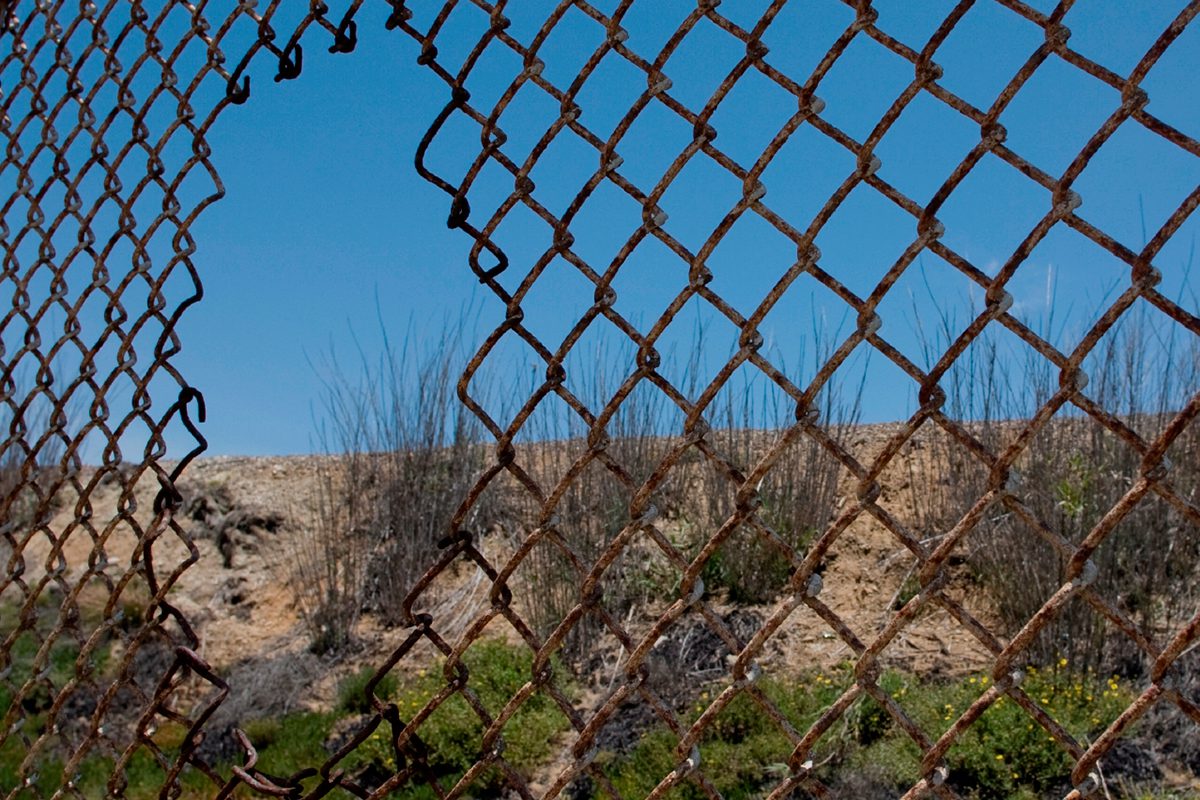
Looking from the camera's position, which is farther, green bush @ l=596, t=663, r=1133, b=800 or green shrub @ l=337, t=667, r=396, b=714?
green shrub @ l=337, t=667, r=396, b=714

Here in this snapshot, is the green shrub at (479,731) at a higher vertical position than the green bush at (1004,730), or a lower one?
higher

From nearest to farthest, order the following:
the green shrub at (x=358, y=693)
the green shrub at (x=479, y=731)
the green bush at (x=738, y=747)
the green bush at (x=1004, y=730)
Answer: the green bush at (x=1004, y=730)
the green bush at (x=738, y=747)
the green shrub at (x=479, y=731)
the green shrub at (x=358, y=693)

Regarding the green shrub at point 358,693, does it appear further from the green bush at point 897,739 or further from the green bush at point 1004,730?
the green bush at point 1004,730

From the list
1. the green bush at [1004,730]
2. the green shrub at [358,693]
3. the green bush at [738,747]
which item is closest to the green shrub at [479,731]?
the green shrub at [358,693]

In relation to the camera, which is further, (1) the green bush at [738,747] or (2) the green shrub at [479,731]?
(2) the green shrub at [479,731]

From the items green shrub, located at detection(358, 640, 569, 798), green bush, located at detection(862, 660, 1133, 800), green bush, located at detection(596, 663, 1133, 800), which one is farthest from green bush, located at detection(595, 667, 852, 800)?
green shrub, located at detection(358, 640, 569, 798)

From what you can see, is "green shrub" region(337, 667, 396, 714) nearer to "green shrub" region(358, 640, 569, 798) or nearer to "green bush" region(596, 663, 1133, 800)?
"green shrub" region(358, 640, 569, 798)

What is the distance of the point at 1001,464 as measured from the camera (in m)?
1.16

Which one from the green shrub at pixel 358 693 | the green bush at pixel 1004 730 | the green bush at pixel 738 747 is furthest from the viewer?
the green shrub at pixel 358 693

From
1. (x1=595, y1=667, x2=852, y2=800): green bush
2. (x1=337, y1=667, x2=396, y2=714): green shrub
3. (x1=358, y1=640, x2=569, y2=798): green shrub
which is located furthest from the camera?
(x1=337, y1=667, x2=396, y2=714): green shrub

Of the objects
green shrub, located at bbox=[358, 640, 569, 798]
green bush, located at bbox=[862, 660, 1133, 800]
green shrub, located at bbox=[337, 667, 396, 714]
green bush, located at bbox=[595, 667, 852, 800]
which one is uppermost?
green shrub, located at bbox=[337, 667, 396, 714]

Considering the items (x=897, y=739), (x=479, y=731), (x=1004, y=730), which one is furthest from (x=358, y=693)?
(x=1004, y=730)

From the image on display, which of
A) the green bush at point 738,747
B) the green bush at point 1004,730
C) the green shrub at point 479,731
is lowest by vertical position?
the green bush at point 1004,730

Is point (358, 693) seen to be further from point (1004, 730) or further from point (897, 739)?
point (1004, 730)
